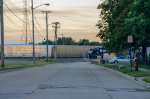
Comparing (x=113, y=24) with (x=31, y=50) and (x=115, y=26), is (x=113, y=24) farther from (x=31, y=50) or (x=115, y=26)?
(x=31, y=50)

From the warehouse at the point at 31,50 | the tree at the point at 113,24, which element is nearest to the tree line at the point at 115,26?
the tree at the point at 113,24

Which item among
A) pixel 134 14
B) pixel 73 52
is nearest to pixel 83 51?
pixel 73 52

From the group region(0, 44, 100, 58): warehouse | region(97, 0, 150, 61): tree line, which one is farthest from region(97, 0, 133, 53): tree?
region(0, 44, 100, 58): warehouse

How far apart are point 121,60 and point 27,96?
287ft

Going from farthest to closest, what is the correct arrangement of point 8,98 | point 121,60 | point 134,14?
1. point 121,60
2. point 134,14
3. point 8,98

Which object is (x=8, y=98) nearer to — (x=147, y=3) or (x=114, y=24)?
(x=147, y=3)

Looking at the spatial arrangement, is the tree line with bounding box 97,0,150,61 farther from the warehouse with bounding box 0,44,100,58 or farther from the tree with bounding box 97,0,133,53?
the warehouse with bounding box 0,44,100,58

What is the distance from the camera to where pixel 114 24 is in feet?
211

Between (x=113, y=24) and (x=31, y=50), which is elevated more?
(x=113, y=24)

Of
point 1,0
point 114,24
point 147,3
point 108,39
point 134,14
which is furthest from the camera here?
point 108,39

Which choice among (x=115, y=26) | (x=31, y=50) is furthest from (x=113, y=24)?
(x=31, y=50)

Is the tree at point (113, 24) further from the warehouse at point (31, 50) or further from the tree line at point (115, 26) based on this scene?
the warehouse at point (31, 50)

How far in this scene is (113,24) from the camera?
6562 cm

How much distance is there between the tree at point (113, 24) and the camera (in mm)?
61431
